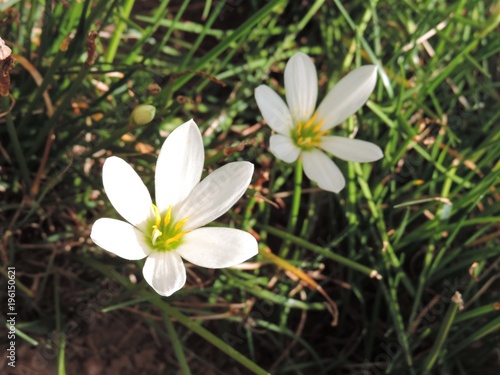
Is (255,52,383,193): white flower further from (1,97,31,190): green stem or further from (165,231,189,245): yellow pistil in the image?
(1,97,31,190): green stem

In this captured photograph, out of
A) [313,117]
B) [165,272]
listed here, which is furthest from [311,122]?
[165,272]

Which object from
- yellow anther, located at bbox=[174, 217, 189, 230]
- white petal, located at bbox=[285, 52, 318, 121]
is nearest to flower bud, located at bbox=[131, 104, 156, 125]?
yellow anther, located at bbox=[174, 217, 189, 230]

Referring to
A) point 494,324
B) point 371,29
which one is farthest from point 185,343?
point 371,29

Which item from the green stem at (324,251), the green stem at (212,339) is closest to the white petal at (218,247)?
the green stem at (212,339)

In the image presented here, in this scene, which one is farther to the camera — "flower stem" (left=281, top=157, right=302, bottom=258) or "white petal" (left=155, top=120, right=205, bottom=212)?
"flower stem" (left=281, top=157, right=302, bottom=258)

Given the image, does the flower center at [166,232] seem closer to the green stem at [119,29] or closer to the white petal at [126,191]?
Answer: the white petal at [126,191]

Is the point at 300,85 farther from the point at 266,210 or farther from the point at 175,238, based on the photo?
the point at 175,238
